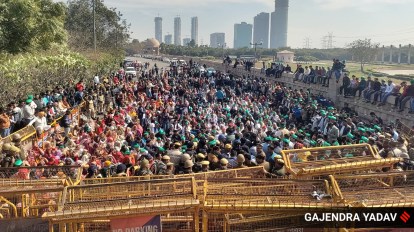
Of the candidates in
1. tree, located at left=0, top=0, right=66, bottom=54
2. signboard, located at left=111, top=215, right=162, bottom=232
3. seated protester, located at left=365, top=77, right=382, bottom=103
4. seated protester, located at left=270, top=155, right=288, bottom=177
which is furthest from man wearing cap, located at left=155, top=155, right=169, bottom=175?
tree, located at left=0, top=0, right=66, bottom=54

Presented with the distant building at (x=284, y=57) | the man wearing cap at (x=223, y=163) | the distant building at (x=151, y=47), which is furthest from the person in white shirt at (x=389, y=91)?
the distant building at (x=151, y=47)

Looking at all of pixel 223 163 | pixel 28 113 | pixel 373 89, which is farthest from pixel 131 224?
pixel 373 89

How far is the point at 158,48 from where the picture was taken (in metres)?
116

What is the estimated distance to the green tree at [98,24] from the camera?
49562 mm

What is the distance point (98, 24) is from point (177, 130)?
4161cm

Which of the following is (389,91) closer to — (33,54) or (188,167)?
(188,167)

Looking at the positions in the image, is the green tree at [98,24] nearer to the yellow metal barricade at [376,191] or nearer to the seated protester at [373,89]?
the seated protester at [373,89]

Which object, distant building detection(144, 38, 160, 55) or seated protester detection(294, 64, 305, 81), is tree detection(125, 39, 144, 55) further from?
seated protester detection(294, 64, 305, 81)

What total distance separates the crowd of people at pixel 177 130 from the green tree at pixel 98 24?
2861cm

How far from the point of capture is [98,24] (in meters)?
52.4

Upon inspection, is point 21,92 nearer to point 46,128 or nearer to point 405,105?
point 46,128

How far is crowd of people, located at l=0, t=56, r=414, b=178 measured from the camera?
9328mm

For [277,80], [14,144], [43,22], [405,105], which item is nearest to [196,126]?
[14,144]

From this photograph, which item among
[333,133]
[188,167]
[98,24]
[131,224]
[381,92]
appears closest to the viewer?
[131,224]
